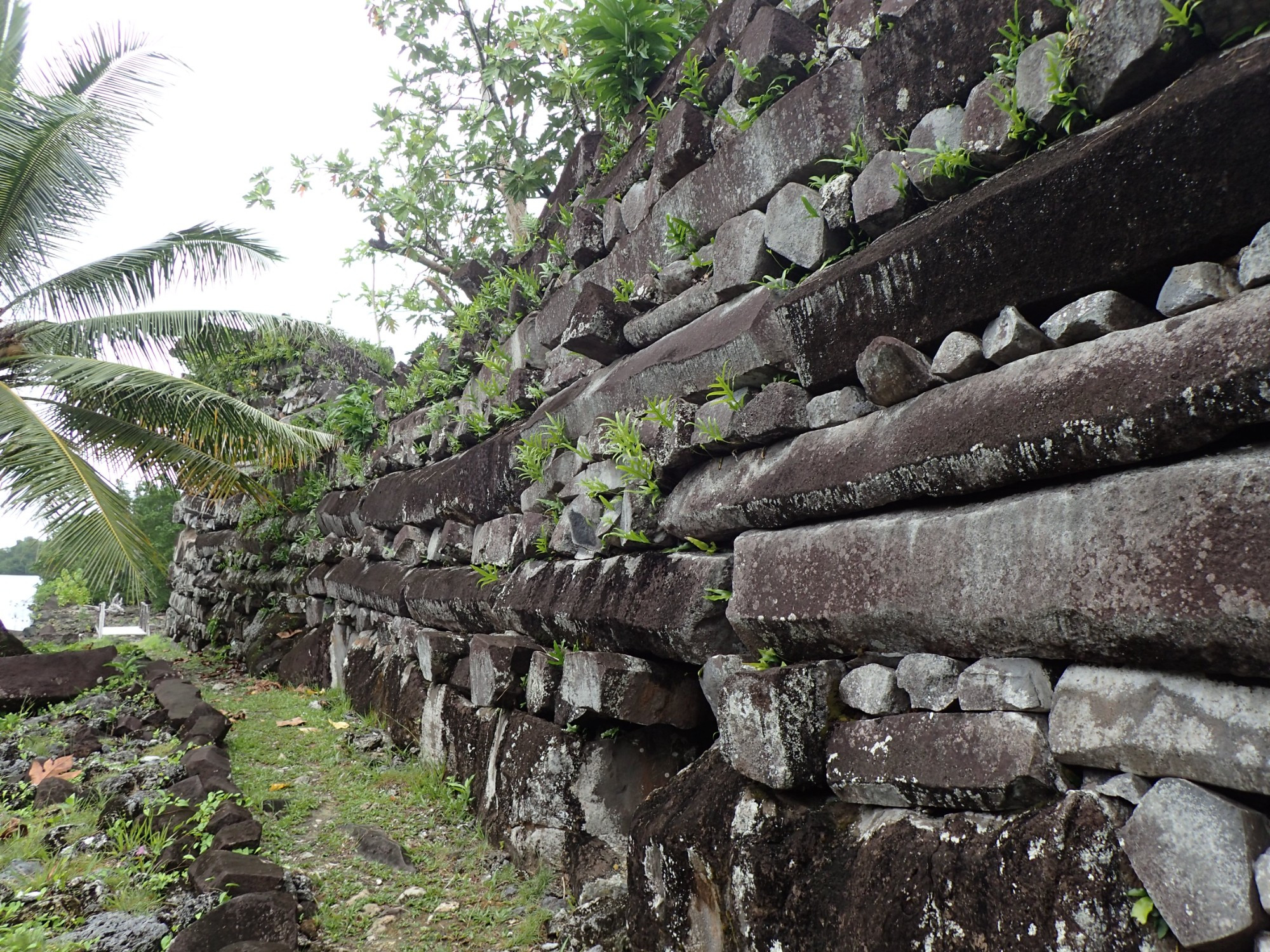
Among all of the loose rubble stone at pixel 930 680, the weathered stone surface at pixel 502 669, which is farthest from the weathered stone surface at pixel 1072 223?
the weathered stone surface at pixel 502 669

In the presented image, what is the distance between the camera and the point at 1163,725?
4.52 feet

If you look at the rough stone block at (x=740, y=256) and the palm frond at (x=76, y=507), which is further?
the palm frond at (x=76, y=507)

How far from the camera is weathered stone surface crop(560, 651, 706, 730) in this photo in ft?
9.28

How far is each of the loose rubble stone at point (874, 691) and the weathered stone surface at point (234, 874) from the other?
2075 millimetres

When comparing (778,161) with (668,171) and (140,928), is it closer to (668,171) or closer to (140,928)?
(668,171)

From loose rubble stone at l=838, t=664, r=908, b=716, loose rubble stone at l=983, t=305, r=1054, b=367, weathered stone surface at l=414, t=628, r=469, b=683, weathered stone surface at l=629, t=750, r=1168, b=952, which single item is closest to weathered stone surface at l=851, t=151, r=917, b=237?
loose rubble stone at l=983, t=305, r=1054, b=367

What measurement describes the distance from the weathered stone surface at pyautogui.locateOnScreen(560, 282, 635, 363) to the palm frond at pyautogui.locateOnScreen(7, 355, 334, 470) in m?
5.07

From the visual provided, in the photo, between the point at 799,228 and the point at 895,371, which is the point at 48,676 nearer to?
the point at 799,228

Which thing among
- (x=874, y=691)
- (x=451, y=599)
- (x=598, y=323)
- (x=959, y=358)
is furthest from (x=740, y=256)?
(x=451, y=599)

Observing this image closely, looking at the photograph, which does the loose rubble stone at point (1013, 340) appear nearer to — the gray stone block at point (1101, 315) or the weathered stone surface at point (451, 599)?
the gray stone block at point (1101, 315)

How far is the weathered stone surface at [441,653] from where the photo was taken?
4.46 m

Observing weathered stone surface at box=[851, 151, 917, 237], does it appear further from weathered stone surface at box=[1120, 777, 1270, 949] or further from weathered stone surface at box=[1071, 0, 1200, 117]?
weathered stone surface at box=[1120, 777, 1270, 949]

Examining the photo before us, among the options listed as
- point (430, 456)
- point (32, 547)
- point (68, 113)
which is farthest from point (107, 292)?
point (32, 547)

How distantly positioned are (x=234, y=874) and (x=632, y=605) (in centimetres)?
163
